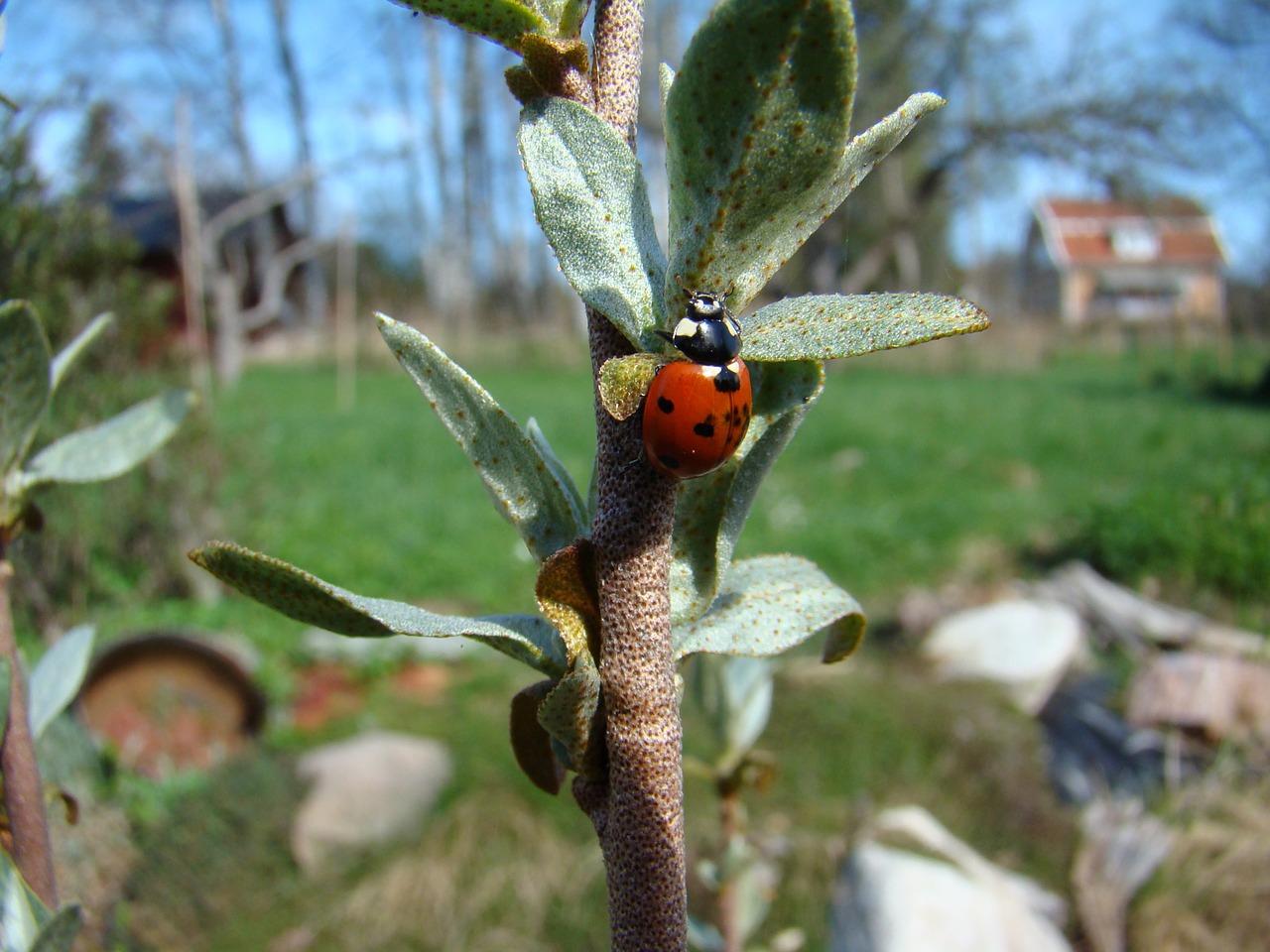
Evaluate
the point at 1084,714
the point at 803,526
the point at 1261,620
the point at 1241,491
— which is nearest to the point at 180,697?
the point at 1084,714

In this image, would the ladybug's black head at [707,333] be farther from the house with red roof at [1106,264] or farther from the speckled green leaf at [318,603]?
the house with red roof at [1106,264]

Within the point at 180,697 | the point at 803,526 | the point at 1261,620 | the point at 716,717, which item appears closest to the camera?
the point at 716,717

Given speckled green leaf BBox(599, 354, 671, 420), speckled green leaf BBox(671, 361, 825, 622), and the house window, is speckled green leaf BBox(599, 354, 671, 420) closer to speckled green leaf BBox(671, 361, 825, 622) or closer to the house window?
speckled green leaf BBox(671, 361, 825, 622)

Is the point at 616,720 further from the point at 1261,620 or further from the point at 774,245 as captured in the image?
the point at 1261,620

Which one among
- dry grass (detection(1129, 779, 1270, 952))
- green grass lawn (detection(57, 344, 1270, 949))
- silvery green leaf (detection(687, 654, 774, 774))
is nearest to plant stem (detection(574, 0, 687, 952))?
silvery green leaf (detection(687, 654, 774, 774))

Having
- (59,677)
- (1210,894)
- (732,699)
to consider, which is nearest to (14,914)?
(59,677)
